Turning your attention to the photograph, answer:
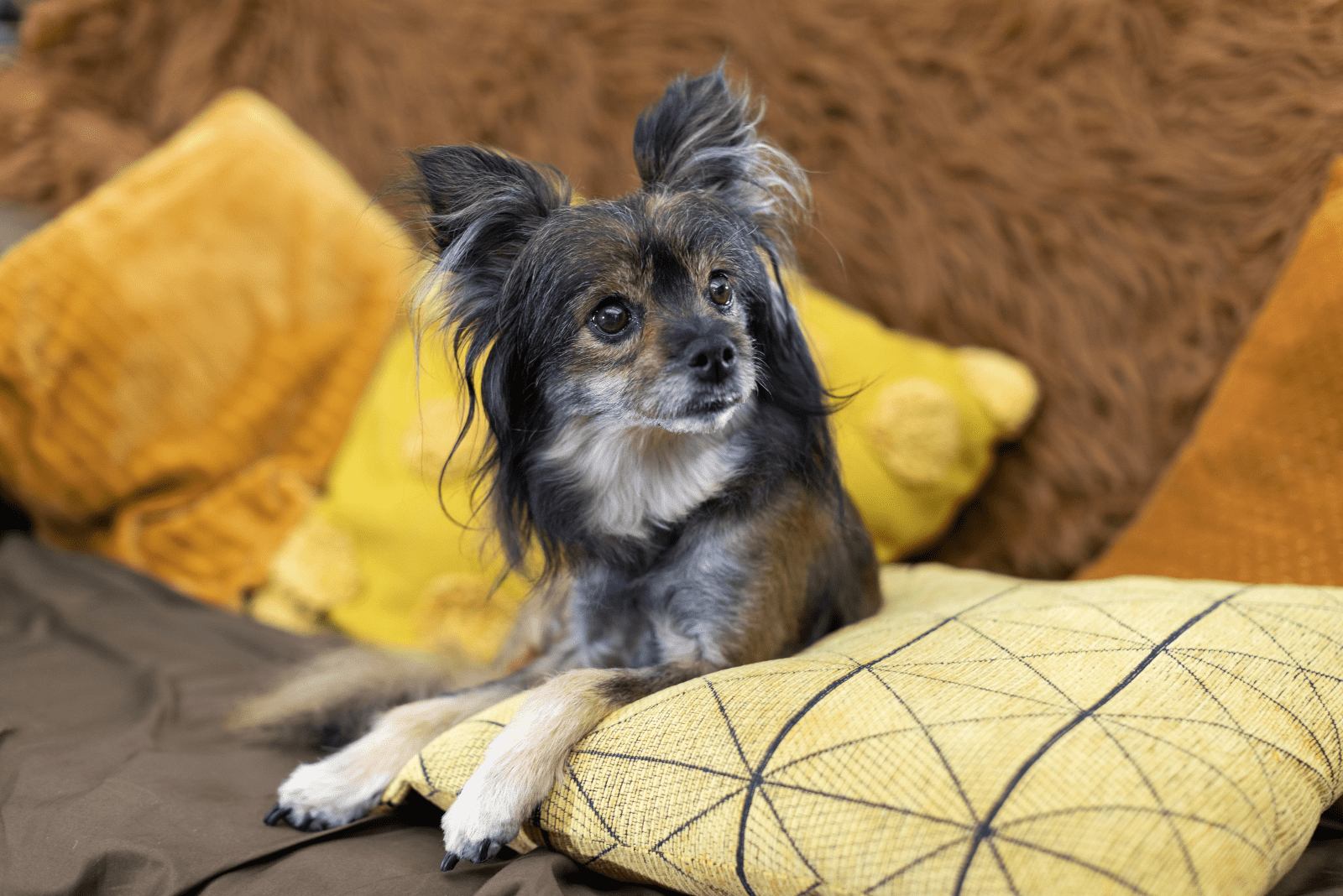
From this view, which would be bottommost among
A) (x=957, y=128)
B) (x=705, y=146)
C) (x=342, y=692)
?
(x=342, y=692)

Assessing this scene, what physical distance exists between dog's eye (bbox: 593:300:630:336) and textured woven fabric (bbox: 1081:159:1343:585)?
53.7 inches

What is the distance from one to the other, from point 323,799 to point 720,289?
1168 millimetres

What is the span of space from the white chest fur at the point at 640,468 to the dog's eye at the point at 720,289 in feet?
0.80

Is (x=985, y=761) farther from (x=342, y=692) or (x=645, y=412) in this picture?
(x=342, y=692)

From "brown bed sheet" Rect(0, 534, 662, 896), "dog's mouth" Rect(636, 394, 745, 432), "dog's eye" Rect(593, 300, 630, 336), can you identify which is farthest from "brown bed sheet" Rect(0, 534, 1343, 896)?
"dog's eye" Rect(593, 300, 630, 336)

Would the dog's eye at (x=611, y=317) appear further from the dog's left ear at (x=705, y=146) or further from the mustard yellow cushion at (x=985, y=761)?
the mustard yellow cushion at (x=985, y=761)

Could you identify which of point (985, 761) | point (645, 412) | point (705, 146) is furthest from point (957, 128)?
point (985, 761)

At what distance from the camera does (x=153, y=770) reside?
5.25 ft

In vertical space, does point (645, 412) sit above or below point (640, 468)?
above

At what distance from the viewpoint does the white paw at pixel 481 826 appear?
131cm

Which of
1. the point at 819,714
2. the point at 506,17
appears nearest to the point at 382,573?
the point at 819,714

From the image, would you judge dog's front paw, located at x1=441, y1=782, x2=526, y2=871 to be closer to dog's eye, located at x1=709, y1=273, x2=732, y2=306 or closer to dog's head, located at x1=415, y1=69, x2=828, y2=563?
dog's head, located at x1=415, y1=69, x2=828, y2=563

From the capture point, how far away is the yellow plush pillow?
226 cm

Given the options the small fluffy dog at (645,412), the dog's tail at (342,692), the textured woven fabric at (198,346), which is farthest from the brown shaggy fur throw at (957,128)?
the dog's tail at (342,692)
